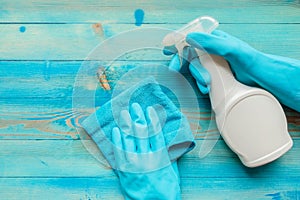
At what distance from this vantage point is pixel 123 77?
2.63 ft

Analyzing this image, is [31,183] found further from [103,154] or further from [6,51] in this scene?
[6,51]

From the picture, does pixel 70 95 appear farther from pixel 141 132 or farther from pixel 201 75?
pixel 201 75

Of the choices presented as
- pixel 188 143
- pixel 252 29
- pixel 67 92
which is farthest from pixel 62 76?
pixel 252 29

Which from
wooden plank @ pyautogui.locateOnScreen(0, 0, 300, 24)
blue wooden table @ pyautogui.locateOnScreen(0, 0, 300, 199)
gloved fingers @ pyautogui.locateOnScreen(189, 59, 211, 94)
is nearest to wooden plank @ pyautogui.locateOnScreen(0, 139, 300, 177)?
blue wooden table @ pyautogui.locateOnScreen(0, 0, 300, 199)

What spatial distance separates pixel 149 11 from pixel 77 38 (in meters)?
0.17

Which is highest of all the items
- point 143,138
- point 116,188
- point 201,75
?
point 201,75

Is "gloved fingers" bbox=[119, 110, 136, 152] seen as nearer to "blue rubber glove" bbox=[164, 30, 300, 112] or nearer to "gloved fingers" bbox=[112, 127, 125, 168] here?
"gloved fingers" bbox=[112, 127, 125, 168]

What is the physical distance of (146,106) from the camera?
2.57 ft

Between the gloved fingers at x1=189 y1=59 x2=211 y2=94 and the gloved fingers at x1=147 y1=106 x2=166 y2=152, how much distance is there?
115mm

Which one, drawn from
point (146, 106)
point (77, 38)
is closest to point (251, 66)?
point (146, 106)

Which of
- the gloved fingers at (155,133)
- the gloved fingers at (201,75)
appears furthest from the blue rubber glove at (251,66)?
the gloved fingers at (155,133)

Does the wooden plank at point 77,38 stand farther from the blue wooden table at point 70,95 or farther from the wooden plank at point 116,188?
the wooden plank at point 116,188

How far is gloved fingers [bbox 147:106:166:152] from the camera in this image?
76 centimetres

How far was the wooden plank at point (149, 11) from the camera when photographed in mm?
811
